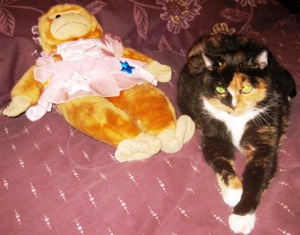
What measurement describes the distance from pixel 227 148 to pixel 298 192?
282 mm

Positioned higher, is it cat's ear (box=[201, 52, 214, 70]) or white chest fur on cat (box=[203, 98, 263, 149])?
cat's ear (box=[201, 52, 214, 70])

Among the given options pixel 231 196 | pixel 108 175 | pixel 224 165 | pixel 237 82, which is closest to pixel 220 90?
pixel 237 82

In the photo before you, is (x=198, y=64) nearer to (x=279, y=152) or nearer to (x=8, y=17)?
(x=279, y=152)

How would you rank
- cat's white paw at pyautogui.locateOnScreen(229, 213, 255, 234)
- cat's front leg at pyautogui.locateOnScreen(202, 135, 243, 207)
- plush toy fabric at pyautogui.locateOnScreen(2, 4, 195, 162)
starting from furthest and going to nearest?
plush toy fabric at pyautogui.locateOnScreen(2, 4, 195, 162)
cat's front leg at pyautogui.locateOnScreen(202, 135, 243, 207)
cat's white paw at pyautogui.locateOnScreen(229, 213, 255, 234)

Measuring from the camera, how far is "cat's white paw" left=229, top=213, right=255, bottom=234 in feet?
2.76

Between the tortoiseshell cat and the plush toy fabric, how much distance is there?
4.8 inches

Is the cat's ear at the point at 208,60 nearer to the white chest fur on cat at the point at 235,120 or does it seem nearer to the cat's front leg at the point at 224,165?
the white chest fur on cat at the point at 235,120

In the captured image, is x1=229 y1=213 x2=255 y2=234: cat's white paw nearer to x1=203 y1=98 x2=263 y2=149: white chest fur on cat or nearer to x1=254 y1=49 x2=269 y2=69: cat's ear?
x1=203 y1=98 x2=263 y2=149: white chest fur on cat

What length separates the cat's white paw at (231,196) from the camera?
0.93 meters

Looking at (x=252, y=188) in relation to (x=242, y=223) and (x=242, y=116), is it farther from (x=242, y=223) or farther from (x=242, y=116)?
(x=242, y=116)

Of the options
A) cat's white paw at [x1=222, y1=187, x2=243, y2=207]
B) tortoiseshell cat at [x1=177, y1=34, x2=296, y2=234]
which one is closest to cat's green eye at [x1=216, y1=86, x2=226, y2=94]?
tortoiseshell cat at [x1=177, y1=34, x2=296, y2=234]

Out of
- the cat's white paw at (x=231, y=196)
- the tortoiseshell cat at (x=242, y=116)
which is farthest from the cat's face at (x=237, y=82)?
the cat's white paw at (x=231, y=196)

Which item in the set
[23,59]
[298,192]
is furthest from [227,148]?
[23,59]

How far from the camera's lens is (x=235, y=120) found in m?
1.15
